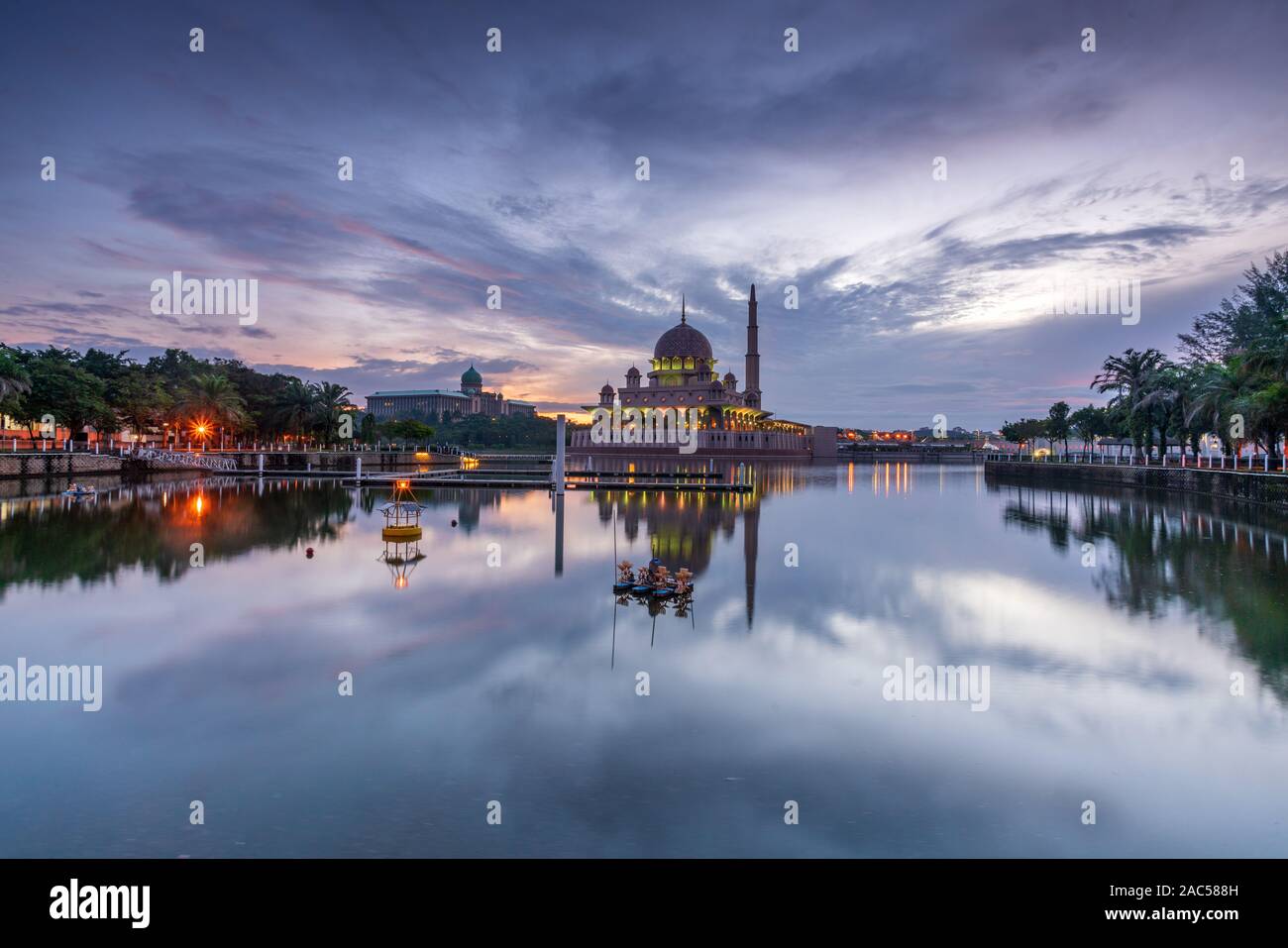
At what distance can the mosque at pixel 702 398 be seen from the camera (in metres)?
125

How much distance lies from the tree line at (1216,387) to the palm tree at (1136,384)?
69 millimetres

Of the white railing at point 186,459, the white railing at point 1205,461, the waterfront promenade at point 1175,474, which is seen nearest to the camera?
the waterfront promenade at point 1175,474

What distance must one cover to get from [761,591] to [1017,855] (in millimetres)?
11250

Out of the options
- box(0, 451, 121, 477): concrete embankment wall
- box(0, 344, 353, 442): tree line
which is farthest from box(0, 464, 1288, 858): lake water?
box(0, 344, 353, 442): tree line

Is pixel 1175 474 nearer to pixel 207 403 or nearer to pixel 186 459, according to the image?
pixel 186 459

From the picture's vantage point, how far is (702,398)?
413 ft

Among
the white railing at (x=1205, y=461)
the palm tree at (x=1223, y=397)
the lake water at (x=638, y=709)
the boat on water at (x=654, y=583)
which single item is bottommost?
the lake water at (x=638, y=709)

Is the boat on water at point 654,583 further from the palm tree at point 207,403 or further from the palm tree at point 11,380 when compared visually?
the palm tree at point 207,403

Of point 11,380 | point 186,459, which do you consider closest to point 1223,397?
point 186,459

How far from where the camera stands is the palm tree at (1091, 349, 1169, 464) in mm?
55906

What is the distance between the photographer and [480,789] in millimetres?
7523

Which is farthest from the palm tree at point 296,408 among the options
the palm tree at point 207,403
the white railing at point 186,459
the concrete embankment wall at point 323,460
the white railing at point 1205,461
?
the white railing at point 1205,461
